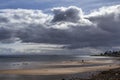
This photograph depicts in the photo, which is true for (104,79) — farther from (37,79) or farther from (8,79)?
(8,79)

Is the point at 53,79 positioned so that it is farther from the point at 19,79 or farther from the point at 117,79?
the point at 117,79

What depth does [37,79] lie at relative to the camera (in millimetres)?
45938

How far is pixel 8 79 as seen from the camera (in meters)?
46.2

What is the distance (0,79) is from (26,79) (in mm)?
4492

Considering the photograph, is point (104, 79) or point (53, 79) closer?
point (104, 79)

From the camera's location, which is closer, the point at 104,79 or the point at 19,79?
the point at 104,79

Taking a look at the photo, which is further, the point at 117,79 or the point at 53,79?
the point at 53,79

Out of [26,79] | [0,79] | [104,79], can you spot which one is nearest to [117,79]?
[104,79]

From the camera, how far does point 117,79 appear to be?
3753 cm

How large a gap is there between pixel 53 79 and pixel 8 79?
24.6 ft

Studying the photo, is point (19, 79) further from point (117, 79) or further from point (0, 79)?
point (117, 79)

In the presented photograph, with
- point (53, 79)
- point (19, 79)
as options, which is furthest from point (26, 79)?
point (53, 79)

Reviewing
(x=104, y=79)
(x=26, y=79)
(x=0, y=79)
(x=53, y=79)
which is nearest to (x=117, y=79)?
(x=104, y=79)

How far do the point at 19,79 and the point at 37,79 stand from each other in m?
3.02
